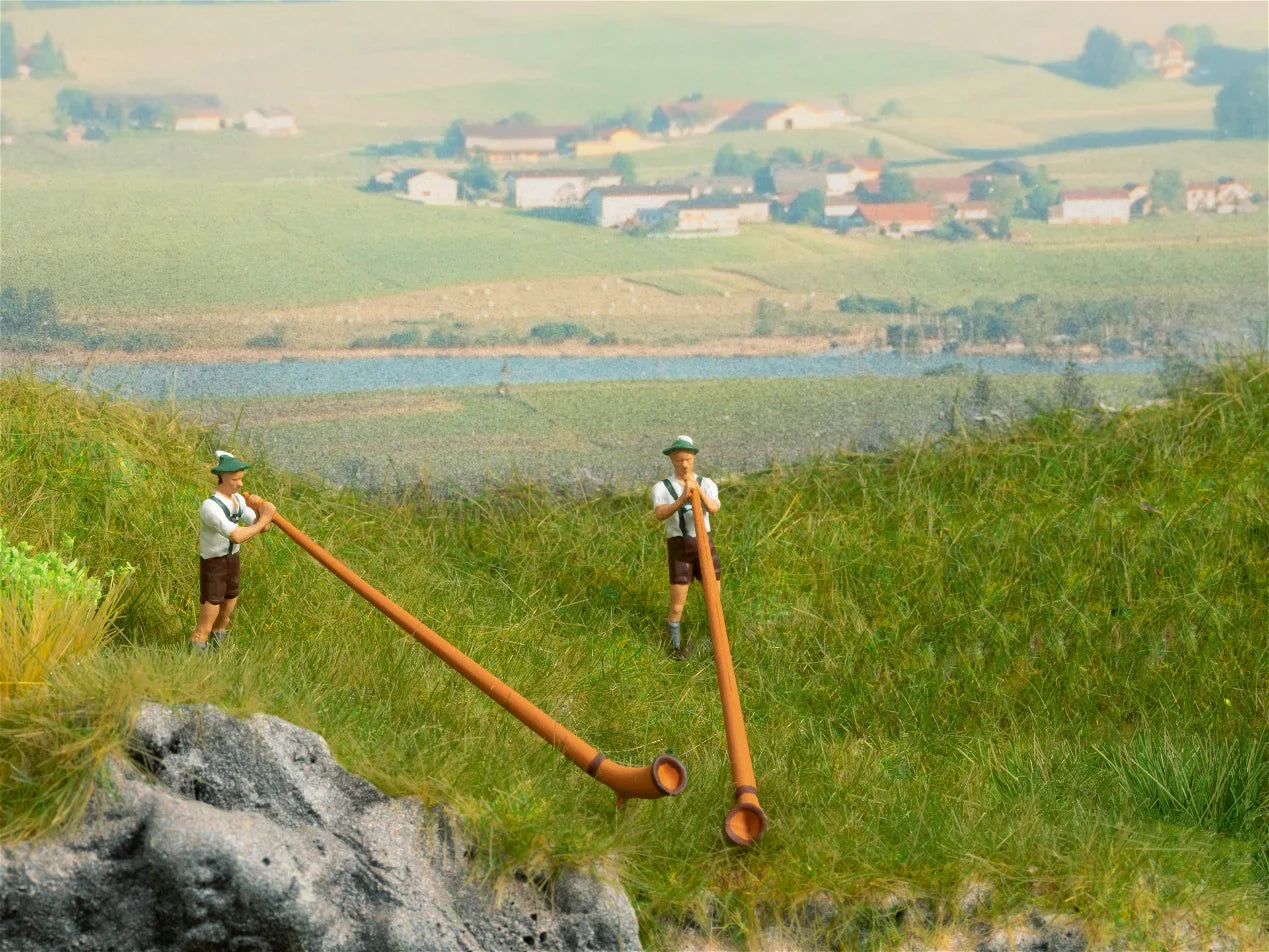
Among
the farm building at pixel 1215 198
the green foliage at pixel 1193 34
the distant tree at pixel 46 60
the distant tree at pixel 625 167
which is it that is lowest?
the farm building at pixel 1215 198

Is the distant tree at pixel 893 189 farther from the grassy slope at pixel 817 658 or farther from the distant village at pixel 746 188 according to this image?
the grassy slope at pixel 817 658

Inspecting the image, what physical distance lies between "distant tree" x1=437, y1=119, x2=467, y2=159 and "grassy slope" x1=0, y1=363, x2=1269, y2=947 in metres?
2.33

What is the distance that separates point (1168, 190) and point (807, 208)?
2.23m

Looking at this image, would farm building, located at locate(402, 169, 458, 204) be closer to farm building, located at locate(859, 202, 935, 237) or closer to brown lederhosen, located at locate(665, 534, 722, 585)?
farm building, located at locate(859, 202, 935, 237)

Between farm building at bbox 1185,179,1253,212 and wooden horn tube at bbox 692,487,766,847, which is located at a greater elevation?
farm building at bbox 1185,179,1253,212

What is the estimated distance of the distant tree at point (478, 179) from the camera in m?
8.26

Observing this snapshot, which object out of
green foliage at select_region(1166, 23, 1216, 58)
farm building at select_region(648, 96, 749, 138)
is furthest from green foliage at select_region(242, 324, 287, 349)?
green foliage at select_region(1166, 23, 1216, 58)

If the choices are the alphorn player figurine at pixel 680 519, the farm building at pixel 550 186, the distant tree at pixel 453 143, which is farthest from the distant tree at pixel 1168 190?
the alphorn player figurine at pixel 680 519

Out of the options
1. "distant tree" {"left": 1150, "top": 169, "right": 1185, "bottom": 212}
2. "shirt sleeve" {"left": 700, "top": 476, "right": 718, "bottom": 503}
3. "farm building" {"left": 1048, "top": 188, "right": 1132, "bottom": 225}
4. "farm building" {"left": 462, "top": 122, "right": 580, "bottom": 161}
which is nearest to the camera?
"shirt sleeve" {"left": 700, "top": 476, "right": 718, "bottom": 503}

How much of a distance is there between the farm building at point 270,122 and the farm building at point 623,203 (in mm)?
1732

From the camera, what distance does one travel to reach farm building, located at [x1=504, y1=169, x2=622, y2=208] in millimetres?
8281

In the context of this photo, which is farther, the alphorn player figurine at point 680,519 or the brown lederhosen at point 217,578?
the alphorn player figurine at point 680,519

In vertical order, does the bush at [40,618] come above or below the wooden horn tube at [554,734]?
above

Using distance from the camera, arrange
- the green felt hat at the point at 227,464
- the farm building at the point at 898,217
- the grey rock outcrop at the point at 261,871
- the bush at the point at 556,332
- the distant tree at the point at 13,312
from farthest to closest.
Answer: the farm building at the point at 898,217, the bush at the point at 556,332, the distant tree at the point at 13,312, the green felt hat at the point at 227,464, the grey rock outcrop at the point at 261,871
